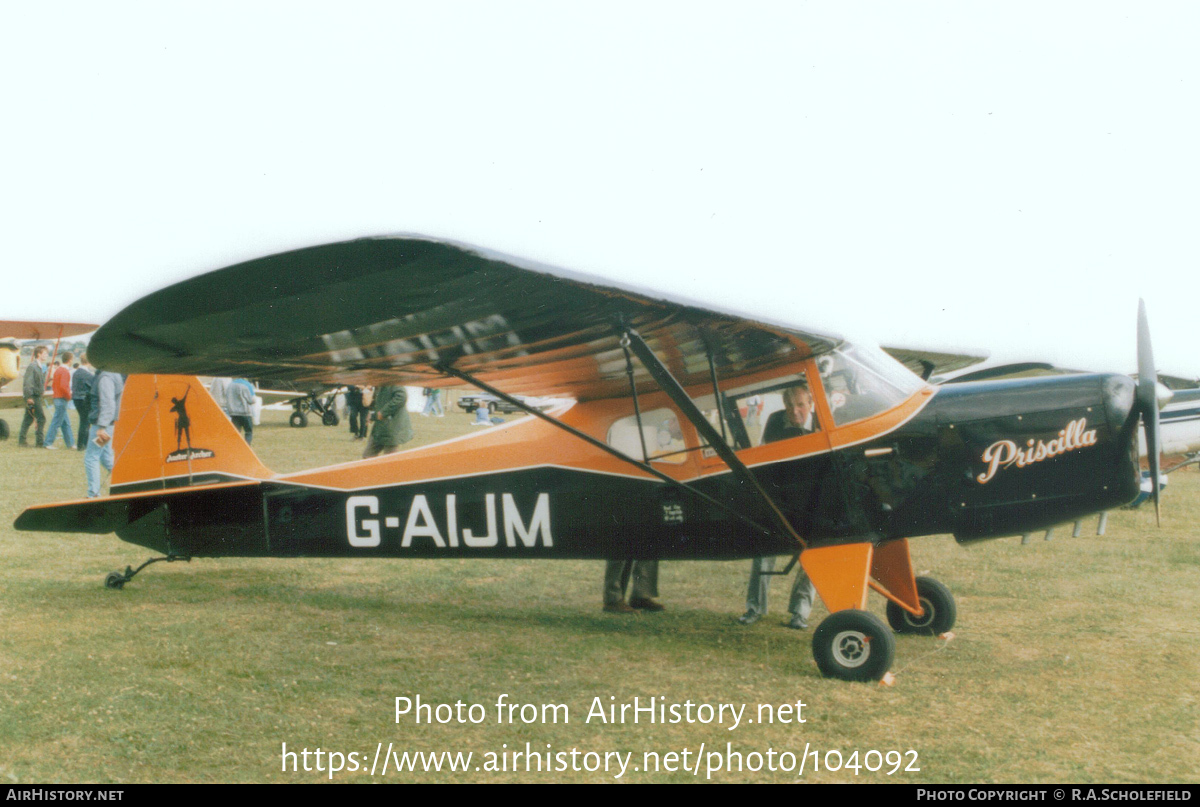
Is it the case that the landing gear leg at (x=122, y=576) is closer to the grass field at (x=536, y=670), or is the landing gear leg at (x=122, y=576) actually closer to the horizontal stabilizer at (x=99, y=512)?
the grass field at (x=536, y=670)

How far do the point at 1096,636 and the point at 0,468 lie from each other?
46.9ft

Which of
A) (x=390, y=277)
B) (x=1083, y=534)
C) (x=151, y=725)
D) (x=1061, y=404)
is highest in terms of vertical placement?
(x=390, y=277)

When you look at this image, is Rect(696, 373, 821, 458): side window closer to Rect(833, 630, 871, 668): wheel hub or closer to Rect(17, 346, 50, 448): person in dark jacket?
Rect(833, 630, 871, 668): wheel hub

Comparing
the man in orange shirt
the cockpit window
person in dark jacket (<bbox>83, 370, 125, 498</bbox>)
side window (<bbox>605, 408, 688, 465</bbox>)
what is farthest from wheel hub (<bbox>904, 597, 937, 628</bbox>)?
the man in orange shirt

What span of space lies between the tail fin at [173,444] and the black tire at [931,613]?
15.0ft

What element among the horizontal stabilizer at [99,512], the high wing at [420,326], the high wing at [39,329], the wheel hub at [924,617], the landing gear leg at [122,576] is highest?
the high wing at [39,329]

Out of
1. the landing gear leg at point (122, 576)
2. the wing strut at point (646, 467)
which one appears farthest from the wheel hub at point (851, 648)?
the landing gear leg at point (122, 576)

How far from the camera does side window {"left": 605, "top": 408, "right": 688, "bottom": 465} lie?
17.8 feet

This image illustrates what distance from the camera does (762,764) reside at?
11.5ft

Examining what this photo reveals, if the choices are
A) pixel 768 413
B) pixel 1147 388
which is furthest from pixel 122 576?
pixel 1147 388

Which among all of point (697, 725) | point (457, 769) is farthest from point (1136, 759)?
point (457, 769)

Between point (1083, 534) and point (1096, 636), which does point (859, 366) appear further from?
point (1083, 534)

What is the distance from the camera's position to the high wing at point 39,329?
19663mm

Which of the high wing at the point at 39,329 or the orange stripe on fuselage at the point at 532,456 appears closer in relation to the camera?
the orange stripe on fuselage at the point at 532,456
